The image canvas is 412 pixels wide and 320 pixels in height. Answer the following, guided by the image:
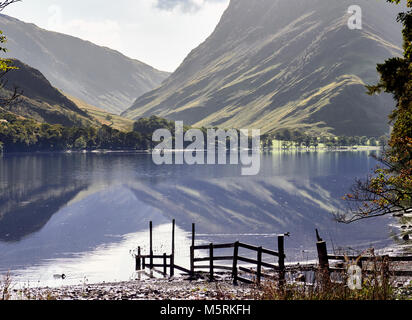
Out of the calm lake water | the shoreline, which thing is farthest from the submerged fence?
the calm lake water

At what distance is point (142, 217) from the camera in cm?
8231

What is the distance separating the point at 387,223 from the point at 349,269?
5802 centimetres

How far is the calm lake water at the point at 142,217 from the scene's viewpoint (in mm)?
49469

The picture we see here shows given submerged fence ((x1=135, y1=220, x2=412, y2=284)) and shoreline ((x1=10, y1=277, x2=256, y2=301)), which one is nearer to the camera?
shoreline ((x1=10, y1=277, x2=256, y2=301))

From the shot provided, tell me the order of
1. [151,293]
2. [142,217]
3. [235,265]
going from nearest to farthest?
[151,293] < [235,265] < [142,217]

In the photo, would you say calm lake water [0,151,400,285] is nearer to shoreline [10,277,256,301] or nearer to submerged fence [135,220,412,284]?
submerged fence [135,220,412,284]

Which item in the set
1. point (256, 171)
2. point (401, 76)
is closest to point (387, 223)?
point (401, 76)

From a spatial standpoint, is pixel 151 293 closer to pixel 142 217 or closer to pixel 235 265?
pixel 235 265

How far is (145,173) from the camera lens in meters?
161

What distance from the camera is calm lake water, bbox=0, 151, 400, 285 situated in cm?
4947

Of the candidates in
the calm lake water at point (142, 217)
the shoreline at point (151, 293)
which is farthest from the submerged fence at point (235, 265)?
the calm lake water at point (142, 217)

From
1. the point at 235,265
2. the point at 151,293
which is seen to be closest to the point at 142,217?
the point at 235,265

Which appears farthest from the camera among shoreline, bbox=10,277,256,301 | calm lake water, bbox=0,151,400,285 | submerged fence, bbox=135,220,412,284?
calm lake water, bbox=0,151,400,285
